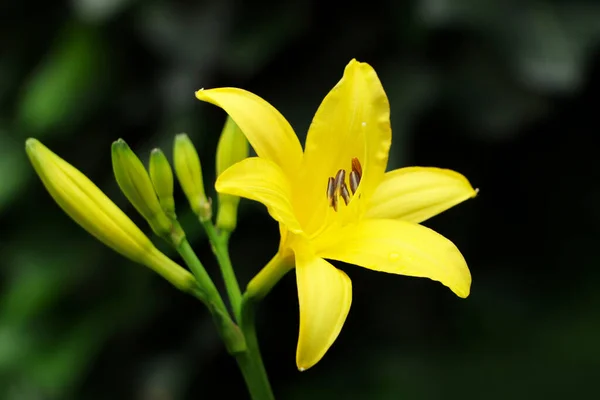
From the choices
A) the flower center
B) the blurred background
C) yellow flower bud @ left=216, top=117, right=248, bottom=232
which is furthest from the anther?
the blurred background

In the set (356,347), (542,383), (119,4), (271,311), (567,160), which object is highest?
(119,4)

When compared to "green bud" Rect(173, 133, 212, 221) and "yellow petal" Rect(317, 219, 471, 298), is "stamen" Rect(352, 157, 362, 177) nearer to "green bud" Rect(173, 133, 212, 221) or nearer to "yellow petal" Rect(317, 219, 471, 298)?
"yellow petal" Rect(317, 219, 471, 298)

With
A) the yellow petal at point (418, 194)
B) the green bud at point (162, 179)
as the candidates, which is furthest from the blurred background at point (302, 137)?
the green bud at point (162, 179)

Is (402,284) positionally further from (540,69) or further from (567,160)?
(540,69)

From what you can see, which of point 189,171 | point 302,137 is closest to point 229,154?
point 189,171

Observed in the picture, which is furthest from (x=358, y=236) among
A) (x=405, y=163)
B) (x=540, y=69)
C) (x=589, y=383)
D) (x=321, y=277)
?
(x=589, y=383)

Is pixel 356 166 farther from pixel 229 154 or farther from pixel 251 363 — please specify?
pixel 251 363
